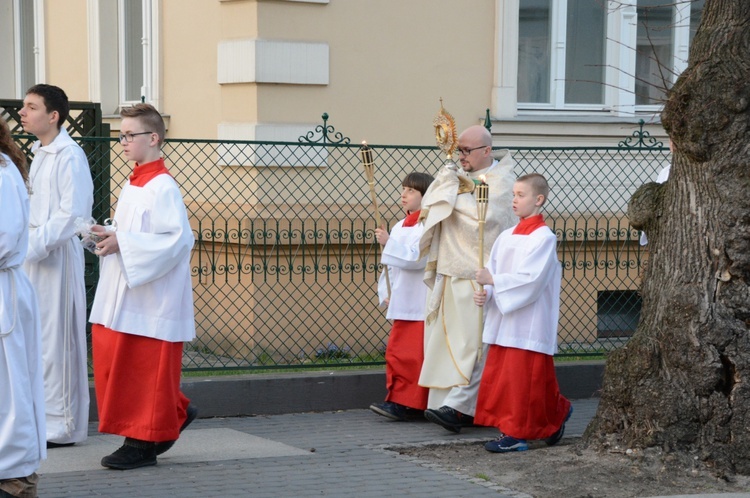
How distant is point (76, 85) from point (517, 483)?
8773mm

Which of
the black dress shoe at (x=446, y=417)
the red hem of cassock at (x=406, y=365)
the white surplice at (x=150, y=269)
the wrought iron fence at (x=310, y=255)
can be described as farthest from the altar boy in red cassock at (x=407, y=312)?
the white surplice at (x=150, y=269)

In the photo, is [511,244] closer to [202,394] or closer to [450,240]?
[450,240]

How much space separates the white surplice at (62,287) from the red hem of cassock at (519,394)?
7.76 ft

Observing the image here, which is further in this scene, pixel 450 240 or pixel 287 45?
pixel 287 45

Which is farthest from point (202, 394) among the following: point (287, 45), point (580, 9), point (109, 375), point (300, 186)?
point (580, 9)

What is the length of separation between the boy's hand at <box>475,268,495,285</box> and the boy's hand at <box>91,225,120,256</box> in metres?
2.18

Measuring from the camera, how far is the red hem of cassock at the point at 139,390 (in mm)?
6738

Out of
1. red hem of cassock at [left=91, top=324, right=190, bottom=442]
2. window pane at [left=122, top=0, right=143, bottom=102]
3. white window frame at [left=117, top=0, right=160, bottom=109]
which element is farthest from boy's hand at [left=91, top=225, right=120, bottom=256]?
window pane at [left=122, top=0, right=143, bottom=102]

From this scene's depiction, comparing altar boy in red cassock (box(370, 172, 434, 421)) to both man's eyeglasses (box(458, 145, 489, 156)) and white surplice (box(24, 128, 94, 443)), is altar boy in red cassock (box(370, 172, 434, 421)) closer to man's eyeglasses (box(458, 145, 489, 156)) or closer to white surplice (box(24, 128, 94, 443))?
man's eyeglasses (box(458, 145, 489, 156))

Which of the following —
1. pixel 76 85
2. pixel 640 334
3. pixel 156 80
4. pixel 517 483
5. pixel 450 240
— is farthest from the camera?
pixel 76 85

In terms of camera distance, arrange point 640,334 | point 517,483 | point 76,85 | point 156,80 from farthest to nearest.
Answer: point 76,85 < point 156,80 < point 640,334 < point 517,483

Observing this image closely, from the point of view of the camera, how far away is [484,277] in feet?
25.1

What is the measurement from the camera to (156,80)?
1173cm

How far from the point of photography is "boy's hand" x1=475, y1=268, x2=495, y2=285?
7.65 m
